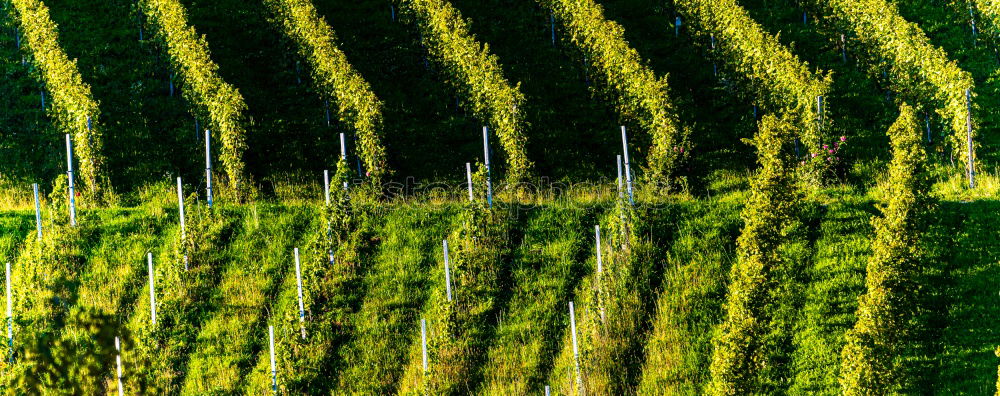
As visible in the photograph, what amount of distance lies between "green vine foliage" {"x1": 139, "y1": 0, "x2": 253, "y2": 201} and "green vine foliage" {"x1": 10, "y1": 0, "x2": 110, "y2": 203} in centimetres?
263

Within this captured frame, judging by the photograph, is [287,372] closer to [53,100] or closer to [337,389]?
[337,389]

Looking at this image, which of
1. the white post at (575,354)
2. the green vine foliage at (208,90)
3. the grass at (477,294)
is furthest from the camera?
the green vine foliage at (208,90)

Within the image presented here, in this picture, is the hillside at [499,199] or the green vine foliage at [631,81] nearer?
the hillside at [499,199]

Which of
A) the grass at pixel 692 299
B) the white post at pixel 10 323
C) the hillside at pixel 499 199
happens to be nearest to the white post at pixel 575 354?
the hillside at pixel 499 199

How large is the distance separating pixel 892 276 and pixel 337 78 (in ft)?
52.9

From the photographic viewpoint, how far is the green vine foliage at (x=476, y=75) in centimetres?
3102

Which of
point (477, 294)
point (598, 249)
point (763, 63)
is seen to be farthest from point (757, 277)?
point (763, 63)

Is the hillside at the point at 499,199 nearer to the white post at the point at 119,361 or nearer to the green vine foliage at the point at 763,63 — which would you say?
the green vine foliage at the point at 763,63

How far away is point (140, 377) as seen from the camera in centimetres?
2412

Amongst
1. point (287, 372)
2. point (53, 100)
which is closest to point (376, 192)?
point (287, 372)

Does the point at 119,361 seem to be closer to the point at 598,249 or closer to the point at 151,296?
the point at 151,296

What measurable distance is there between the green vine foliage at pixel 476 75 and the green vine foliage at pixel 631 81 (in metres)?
2.92

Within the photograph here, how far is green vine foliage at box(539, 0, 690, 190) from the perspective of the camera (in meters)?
31.1

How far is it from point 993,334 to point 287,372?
47.3 ft
